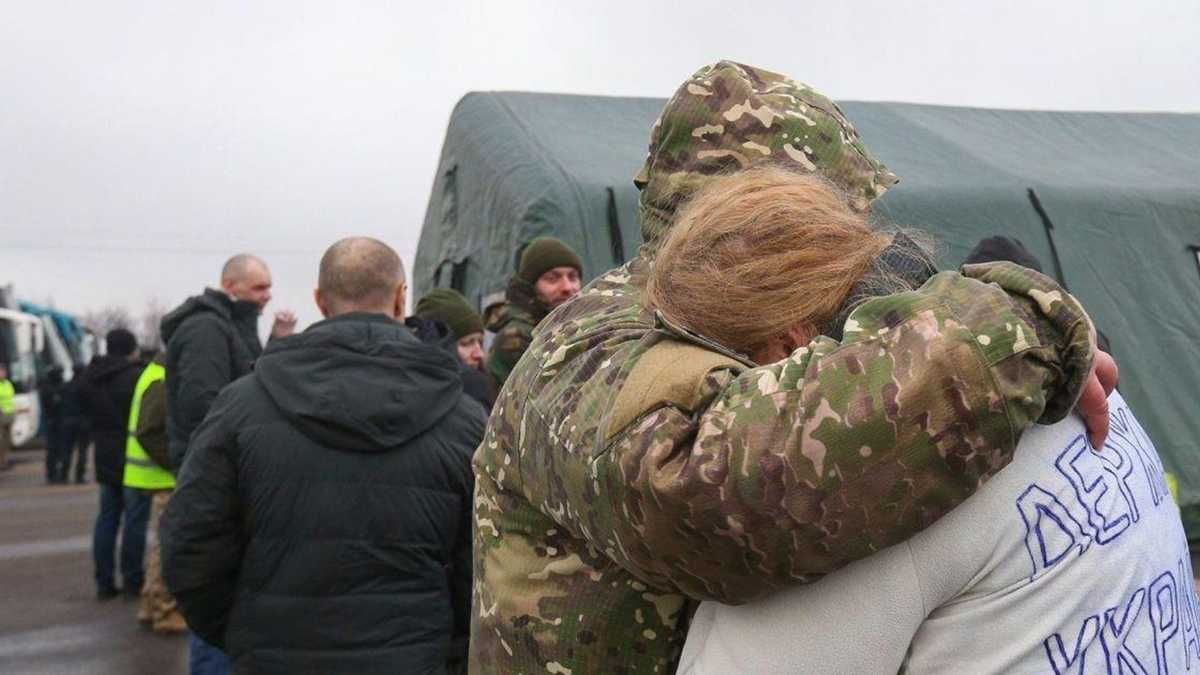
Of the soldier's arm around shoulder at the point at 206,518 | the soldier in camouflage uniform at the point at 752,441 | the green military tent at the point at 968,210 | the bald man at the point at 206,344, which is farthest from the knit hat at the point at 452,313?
the soldier in camouflage uniform at the point at 752,441

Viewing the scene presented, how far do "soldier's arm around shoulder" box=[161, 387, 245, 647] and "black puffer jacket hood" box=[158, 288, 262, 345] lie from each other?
2.63 m

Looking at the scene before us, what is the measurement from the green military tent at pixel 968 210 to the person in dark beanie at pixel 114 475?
2648 mm

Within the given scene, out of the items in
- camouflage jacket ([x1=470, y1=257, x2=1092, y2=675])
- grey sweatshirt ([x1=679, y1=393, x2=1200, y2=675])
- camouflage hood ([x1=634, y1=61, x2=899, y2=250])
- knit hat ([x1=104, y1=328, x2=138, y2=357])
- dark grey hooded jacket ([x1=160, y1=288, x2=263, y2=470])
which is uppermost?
camouflage hood ([x1=634, y1=61, x2=899, y2=250])

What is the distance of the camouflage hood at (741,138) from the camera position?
4.90ft

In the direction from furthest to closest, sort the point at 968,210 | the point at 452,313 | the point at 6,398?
the point at 6,398 < the point at 968,210 < the point at 452,313

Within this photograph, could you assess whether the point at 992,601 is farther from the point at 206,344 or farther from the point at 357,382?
the point at 206,344

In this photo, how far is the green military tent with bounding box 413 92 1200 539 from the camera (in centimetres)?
727

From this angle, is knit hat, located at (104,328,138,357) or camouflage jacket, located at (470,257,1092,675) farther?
knit hat, located at (104,328,138,357)

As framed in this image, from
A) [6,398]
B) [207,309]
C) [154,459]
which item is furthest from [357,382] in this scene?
[6,398]

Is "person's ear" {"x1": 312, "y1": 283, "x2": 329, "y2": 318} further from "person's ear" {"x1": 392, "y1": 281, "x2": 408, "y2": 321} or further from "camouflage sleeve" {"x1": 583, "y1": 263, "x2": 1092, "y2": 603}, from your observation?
"camouflage sleeve" {"x1": 583, "y1": 263, "x2": 1092, "y2": 603}

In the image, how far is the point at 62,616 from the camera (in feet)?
25.0

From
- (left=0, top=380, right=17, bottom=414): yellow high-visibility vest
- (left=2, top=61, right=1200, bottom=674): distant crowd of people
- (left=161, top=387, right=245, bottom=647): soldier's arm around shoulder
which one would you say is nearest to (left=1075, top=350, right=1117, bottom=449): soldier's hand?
(left=2, top=61, right=1200, bottom=674): distant crowd of people

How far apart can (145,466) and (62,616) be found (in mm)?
1856

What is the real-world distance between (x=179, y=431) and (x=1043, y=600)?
4758 mm
